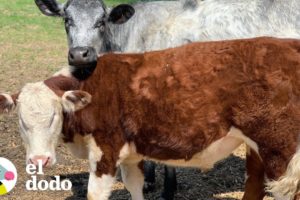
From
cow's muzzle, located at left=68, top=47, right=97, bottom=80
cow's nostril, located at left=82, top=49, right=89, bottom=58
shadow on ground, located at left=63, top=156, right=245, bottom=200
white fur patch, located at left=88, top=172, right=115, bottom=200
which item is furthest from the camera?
shadow on ground, located at left=63, top=156, right=245, bottom=200

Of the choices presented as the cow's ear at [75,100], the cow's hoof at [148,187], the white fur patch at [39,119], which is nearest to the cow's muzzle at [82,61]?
the cow's ear at [75,100]

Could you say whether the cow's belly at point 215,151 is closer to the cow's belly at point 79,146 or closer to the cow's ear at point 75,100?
the cow's belly at point 79,146

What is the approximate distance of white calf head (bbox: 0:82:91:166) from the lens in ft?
14.3

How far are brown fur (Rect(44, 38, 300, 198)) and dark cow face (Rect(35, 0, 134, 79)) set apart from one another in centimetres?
107

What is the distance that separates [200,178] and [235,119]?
2.26 meters

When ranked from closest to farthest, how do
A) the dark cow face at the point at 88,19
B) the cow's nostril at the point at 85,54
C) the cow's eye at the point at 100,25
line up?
the cow's nostril at the point at 85,54
the dark cow face at the point at 88,19
the cow's eye at the point at 100,25

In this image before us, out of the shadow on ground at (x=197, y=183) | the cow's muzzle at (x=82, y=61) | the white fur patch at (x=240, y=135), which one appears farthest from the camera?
the shadow on ground at (x=197, y=183)

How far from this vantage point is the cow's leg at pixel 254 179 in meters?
5.27

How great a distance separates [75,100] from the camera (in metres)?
4.56

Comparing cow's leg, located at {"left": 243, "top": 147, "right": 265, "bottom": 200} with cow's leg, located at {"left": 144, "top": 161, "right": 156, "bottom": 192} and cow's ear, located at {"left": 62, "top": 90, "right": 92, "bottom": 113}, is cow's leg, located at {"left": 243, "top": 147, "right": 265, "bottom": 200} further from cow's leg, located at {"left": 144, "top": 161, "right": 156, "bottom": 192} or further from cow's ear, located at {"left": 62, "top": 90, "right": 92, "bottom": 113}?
cow's ear, located at {"left": 62, "top": 90, "right": 92, "bottom": 113}

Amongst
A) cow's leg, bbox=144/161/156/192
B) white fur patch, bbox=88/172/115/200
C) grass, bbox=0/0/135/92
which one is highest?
white fur patch, bbox=88/172/115/200

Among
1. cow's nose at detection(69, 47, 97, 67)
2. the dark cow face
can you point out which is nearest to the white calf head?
cow's nose at detection(69, 47, 97, 67)

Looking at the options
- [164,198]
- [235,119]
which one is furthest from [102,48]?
[235,119]

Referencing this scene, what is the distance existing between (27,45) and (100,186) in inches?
356
